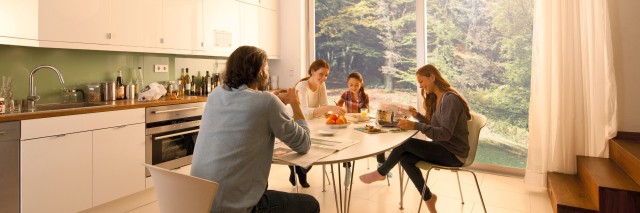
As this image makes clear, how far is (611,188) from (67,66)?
13.2 feet

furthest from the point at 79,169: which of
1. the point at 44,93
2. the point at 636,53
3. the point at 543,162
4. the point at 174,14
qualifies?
the point at 636,53

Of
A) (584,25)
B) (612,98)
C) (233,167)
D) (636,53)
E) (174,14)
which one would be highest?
(174,14)

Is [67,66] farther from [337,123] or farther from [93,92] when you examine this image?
[337,123]

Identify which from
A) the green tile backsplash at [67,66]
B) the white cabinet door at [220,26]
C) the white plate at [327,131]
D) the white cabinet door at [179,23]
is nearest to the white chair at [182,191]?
the white plate at [327,131]

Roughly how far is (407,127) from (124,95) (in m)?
2.56

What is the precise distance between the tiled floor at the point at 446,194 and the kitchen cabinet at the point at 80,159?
49.5 inches

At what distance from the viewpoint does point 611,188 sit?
2303mm

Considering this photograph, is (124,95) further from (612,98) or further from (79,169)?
(612,98)

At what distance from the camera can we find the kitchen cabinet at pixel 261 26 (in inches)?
178

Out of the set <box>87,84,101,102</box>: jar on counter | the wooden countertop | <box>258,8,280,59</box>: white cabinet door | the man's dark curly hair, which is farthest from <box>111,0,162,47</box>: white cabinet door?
the man's dark curly hair

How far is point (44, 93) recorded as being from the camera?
294 centimetres

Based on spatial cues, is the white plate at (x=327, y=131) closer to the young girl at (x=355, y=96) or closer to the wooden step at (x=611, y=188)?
the young girl at (x=355, y=96)

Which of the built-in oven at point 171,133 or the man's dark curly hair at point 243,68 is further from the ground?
the man's dark curly hair at point 243,68

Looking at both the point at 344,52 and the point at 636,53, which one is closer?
the point at 636,53
